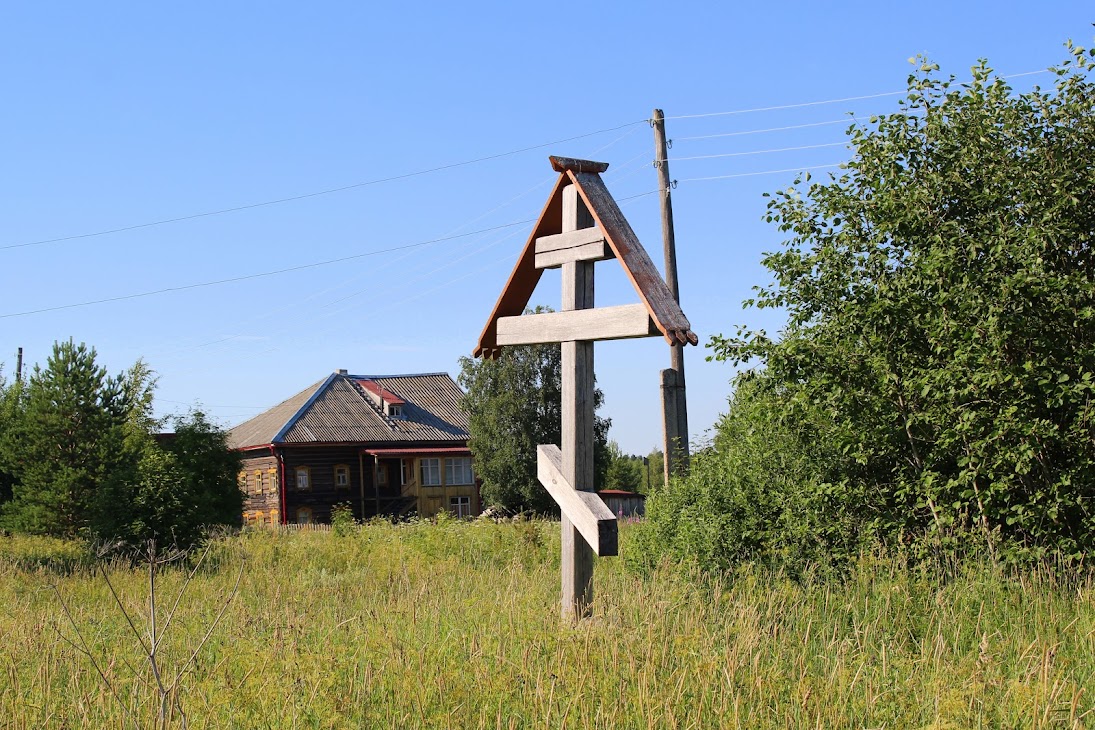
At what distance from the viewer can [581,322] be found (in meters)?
6.78

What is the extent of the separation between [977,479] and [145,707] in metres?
6.75

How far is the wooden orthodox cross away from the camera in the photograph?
640cm

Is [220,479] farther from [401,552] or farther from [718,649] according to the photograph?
[718,649]

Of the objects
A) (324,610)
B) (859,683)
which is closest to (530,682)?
(859,683)

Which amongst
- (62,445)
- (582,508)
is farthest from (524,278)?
(62,445)

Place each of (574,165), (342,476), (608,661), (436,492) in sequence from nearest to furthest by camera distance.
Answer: (608,661) → (574,165) → (342,476) → (436,492)

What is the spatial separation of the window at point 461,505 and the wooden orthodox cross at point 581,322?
34404mm

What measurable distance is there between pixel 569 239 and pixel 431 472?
34.9 meters

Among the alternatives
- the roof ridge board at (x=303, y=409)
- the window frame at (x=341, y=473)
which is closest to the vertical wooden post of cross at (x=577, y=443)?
the roof ridge board at (x=303, y=409)

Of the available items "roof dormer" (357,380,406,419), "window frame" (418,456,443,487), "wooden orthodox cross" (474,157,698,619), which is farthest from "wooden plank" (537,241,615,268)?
"roof dormer" (357,380,406,419)

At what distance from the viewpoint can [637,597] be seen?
6.66 meters

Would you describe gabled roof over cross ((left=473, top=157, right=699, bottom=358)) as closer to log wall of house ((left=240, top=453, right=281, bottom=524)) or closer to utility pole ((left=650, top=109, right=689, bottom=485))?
utility pole ((left=650, top=109, right=689, bottom=485))

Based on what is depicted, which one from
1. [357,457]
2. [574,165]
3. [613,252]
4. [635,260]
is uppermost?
[574,165]

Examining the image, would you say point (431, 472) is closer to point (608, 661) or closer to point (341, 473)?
point (341, 473)
